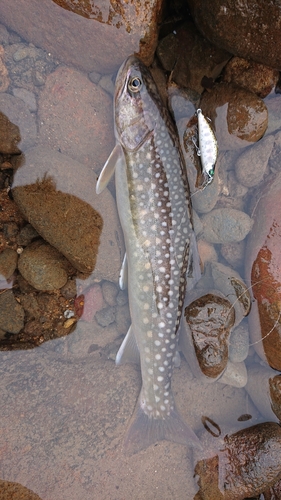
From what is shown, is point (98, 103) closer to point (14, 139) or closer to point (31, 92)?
point (31, 92)

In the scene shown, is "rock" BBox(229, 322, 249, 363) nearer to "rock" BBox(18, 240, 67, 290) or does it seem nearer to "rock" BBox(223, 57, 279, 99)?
"rock" BBox(18, 240, 67, 290)

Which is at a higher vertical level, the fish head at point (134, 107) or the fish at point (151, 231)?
the fish head at point (134, 107)

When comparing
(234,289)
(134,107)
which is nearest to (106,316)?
(234,289)

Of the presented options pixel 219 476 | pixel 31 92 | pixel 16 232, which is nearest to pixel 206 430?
pixel 219 476

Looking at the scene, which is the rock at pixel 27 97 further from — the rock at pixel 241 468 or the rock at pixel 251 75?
the rock at pixel 241 468

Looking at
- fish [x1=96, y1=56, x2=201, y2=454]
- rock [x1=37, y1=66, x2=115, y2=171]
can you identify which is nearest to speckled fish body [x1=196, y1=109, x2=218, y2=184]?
fish [x1=96, y1=56, x2=201, y2=454]

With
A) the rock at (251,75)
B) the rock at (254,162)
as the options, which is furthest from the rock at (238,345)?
the rock at (251,75)
